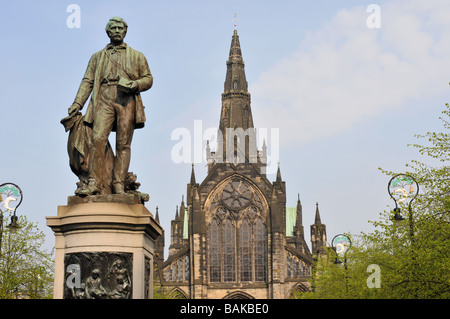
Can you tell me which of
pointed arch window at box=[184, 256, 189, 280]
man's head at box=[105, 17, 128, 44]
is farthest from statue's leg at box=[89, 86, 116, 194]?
pointed arch window at box=[184, 256, 189, 280]

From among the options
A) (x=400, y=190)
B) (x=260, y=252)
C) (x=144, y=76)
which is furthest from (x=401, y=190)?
(x=260, y=252)

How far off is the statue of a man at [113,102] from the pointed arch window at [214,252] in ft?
209

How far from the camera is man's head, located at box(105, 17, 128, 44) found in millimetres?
10422

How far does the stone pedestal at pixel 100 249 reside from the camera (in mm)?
9312

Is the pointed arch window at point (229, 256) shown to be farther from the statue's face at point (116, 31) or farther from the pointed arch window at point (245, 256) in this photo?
the statue's face at point (116, 31)

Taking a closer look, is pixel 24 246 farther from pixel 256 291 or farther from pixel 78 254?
pixel 256 291

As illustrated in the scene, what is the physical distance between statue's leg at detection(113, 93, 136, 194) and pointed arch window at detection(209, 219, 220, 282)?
63704 millimetres

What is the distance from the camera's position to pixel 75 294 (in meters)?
9.31

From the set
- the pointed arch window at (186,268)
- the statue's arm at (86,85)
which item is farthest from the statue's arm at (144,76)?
the pointed arch window at (186,268)

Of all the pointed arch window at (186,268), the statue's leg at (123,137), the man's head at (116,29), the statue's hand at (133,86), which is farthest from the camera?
the pointed arch window at (186,268)

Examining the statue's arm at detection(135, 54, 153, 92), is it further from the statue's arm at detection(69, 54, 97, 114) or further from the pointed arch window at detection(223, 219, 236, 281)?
the pointed arch window at detection(223, 219, 236, 281)

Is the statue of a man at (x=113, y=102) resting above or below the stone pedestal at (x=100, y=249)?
above

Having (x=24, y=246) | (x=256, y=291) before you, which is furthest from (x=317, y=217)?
(x=24, y=246)

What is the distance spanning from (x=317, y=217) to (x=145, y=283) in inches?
2889
